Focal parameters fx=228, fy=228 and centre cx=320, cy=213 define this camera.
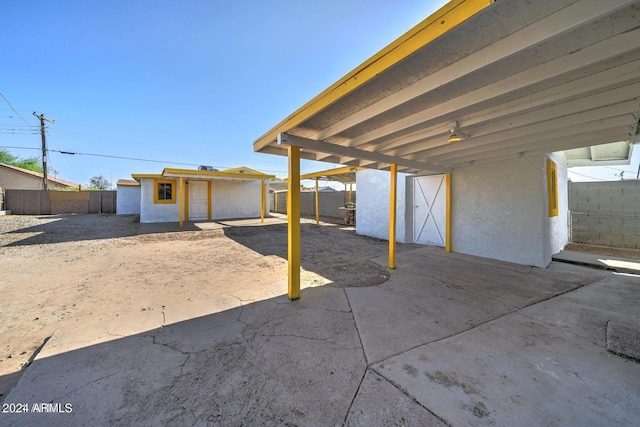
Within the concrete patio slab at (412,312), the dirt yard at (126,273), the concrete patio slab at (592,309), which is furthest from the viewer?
the dirt yard at (126,273)

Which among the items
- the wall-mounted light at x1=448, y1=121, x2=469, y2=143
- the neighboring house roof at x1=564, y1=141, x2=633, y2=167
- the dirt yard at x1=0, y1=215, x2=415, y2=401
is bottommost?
the dirt yard at x1=0, y1=215, x2=415, y2=401

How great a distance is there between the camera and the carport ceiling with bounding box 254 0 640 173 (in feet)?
4.78

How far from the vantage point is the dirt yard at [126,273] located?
2.74 metres

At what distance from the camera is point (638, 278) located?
413 centimetres

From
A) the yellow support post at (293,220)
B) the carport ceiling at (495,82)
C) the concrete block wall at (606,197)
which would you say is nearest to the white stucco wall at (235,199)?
the carport ceiling at (495,82)

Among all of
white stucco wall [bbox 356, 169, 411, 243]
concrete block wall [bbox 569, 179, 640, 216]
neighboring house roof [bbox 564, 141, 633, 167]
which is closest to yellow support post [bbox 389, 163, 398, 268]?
white stucco wall [bbox 356, 169, 411, 243]

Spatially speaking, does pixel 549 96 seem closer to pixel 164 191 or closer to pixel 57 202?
A: pixel 164 191

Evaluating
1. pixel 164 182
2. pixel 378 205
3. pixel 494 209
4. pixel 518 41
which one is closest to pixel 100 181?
pixel 164 182

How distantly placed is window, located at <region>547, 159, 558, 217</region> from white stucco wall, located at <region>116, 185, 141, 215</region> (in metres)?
22.9

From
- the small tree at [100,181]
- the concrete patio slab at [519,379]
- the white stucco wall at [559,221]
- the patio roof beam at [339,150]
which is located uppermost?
the small tree at [100,181]

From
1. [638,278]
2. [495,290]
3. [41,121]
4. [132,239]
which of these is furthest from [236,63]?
[41,121]

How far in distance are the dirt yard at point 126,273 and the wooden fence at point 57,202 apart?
11288mm

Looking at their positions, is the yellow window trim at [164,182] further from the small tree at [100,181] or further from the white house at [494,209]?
the small tree at [100,181]

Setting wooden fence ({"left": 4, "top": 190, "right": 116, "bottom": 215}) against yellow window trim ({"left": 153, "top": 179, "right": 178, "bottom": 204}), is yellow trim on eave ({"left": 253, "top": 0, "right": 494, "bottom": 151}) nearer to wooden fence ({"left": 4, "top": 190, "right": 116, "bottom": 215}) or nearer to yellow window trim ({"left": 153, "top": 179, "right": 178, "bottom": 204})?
yellow window trim ({"left": 153, "top": 179, "right": 178, "bottom": 204})
